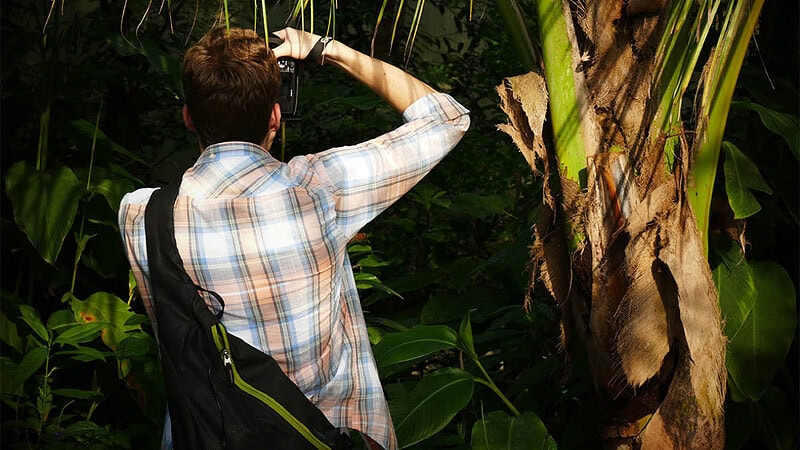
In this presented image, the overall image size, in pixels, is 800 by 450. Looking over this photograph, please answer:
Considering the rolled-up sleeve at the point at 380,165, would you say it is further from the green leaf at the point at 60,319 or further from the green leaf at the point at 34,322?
the green leaf at the point at 60,319

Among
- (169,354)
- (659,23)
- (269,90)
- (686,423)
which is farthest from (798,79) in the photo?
(169,354)

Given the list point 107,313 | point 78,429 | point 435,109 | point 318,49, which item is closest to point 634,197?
point 435,109

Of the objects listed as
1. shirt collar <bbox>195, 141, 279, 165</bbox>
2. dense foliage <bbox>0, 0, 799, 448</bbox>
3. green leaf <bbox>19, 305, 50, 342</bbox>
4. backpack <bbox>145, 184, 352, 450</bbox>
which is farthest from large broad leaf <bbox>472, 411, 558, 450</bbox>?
green leaf <bbox>19, 305, 50, 342</bbox>

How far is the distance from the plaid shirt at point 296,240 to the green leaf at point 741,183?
853 mm

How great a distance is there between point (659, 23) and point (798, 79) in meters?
1.39

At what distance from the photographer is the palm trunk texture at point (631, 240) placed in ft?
5.90

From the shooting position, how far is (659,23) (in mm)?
1857

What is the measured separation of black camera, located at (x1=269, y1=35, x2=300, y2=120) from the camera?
175cm

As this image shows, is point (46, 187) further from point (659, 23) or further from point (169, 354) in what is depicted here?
point (659, 23)

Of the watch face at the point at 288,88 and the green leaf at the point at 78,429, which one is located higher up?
the watch face at the point at 288,88

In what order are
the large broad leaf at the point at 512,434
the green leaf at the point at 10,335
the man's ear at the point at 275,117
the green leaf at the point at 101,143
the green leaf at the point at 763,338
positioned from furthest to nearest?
the green leaf at the point at 101,143, the green leaf at the point at 10,335, the green leaf at the point at 763,338, the large broad leaf at the point at 512,434, the man's ear at the point at 275,117

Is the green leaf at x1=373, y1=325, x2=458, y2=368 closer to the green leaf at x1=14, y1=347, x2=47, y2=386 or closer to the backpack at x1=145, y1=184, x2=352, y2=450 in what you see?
the backpack at x1=145, y1=184, x2=352, y2=450

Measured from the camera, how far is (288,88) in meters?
1.77

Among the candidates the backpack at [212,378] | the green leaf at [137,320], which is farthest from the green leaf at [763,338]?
the green leaf at [137,320]
